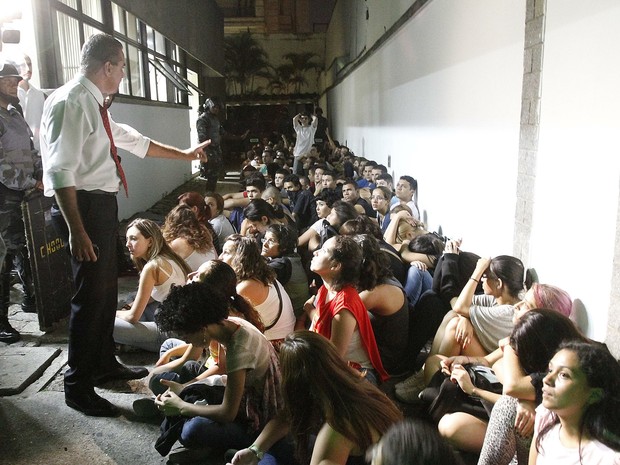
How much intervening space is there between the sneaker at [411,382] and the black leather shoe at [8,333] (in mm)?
2645

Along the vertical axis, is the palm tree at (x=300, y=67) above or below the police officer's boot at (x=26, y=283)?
above

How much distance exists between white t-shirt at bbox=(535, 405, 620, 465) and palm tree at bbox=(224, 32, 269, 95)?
2215 cm

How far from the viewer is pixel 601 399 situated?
1605 mm

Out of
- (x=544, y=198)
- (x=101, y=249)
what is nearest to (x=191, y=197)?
(x=101, y=249)

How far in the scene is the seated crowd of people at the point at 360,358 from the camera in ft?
5.45

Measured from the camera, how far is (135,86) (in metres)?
9.52

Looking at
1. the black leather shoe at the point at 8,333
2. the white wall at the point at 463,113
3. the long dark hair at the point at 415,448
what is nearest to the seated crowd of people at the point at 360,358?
the long dark hair at the point at 415,448

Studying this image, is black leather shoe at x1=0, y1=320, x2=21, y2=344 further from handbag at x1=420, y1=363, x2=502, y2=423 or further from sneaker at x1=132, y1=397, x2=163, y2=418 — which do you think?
handbag at x1=420, y1=363, x2=502, y2=423

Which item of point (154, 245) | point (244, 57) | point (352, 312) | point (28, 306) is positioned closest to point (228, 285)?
point (352, 312)

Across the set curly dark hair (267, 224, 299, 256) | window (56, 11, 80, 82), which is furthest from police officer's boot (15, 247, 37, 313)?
window (56, 11, 80, 82)

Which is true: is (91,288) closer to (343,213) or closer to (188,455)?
(188,455)

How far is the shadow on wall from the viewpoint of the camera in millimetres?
2663

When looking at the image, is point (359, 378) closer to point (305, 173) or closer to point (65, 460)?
point (65, 460)

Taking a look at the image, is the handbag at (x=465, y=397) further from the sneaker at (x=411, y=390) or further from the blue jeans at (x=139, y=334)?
the blue jeans at (x=139, y=334)
